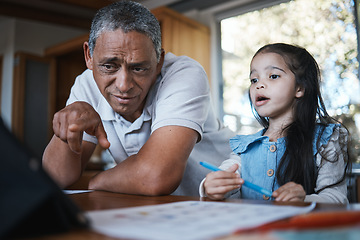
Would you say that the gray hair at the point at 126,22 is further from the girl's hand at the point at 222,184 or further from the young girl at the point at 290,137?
the girl's hand at the point at 222,184

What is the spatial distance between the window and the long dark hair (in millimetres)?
1612

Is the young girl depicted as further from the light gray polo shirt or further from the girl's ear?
the light gray polo shirt

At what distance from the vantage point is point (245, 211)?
0.55 m

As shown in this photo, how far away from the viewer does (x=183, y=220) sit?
1.52ft

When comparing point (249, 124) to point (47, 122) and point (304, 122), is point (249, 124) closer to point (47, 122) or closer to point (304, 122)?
point (304, 122)

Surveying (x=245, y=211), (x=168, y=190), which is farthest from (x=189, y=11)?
(x=245, y=211)

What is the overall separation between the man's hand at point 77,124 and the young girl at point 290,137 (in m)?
0.44

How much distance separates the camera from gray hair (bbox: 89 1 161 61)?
1135 mm

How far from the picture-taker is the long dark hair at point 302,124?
1.04m

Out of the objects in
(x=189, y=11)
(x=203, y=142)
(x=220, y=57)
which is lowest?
(x=203, y=142)

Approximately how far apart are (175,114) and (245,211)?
609 mm

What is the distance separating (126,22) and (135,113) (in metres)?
0.37

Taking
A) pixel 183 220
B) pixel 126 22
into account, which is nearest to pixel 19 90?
pixel 126 22

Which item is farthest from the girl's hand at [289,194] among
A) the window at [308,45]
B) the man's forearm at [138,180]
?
the window at [308,45]
